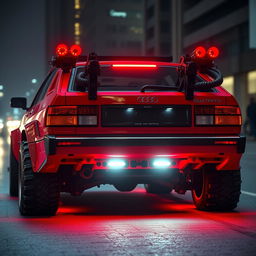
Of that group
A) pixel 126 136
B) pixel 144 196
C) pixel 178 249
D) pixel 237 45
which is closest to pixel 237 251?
pixel 178 249

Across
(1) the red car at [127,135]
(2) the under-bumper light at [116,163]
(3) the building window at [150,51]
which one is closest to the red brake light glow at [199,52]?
(1) the red car at [127,135]

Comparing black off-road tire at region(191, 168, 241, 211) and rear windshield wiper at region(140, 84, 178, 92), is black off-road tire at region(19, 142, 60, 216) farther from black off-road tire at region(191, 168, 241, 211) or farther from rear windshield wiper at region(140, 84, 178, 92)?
black off-road tire at region(191, 168, 241, 211)

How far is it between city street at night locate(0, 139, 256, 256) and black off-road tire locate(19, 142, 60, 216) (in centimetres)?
12

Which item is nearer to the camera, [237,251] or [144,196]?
[237,251]

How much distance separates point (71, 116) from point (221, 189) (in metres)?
1.87

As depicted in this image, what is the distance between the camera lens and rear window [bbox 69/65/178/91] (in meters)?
8.56

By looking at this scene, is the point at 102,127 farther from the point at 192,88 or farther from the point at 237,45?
the point at 237,45

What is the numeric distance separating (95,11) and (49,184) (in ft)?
502

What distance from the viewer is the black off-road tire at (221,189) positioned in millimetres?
8219

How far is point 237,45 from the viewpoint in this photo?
55.9 m

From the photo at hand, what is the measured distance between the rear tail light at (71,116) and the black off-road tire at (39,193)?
694mm

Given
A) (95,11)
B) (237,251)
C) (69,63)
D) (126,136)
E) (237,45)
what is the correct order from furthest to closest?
(95,11) → (237,45) → (69,63) → (126,136) → (237,251)

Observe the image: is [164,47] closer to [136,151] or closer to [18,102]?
[18,102]

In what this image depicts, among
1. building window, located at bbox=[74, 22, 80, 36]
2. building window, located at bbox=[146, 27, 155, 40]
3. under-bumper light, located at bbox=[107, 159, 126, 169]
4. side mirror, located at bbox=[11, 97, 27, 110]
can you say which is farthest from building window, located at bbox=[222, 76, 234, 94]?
building window, located at bbox=[74, 22, 80, 36]
